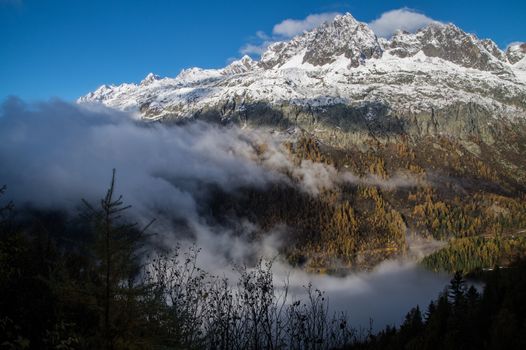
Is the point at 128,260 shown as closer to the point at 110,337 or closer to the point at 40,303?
the point at 110,337

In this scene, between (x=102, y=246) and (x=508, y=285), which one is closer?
(x=102, y=246)

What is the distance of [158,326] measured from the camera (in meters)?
15.2

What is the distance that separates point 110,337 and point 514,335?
8953cm

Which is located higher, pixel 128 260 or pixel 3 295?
pixel 128 260

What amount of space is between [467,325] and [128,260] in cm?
8734

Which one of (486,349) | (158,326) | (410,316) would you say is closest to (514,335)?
(486,349)

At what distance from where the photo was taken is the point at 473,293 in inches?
3654

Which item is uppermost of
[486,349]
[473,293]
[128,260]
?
[473,293]

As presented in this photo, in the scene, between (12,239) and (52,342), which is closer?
(52,342)

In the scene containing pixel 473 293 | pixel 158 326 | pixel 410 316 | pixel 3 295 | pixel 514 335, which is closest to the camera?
pixel 158 326

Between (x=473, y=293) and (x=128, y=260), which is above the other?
(x=473, y=293)

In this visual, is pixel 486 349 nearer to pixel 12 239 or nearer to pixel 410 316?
pixel 410 316

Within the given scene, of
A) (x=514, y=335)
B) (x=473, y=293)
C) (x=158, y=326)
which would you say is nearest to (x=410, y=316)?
(x=473, y=293)

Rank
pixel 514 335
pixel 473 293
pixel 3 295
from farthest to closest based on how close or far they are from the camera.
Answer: pixel 473 293 < pixel 514 335 < pixel 3 295
